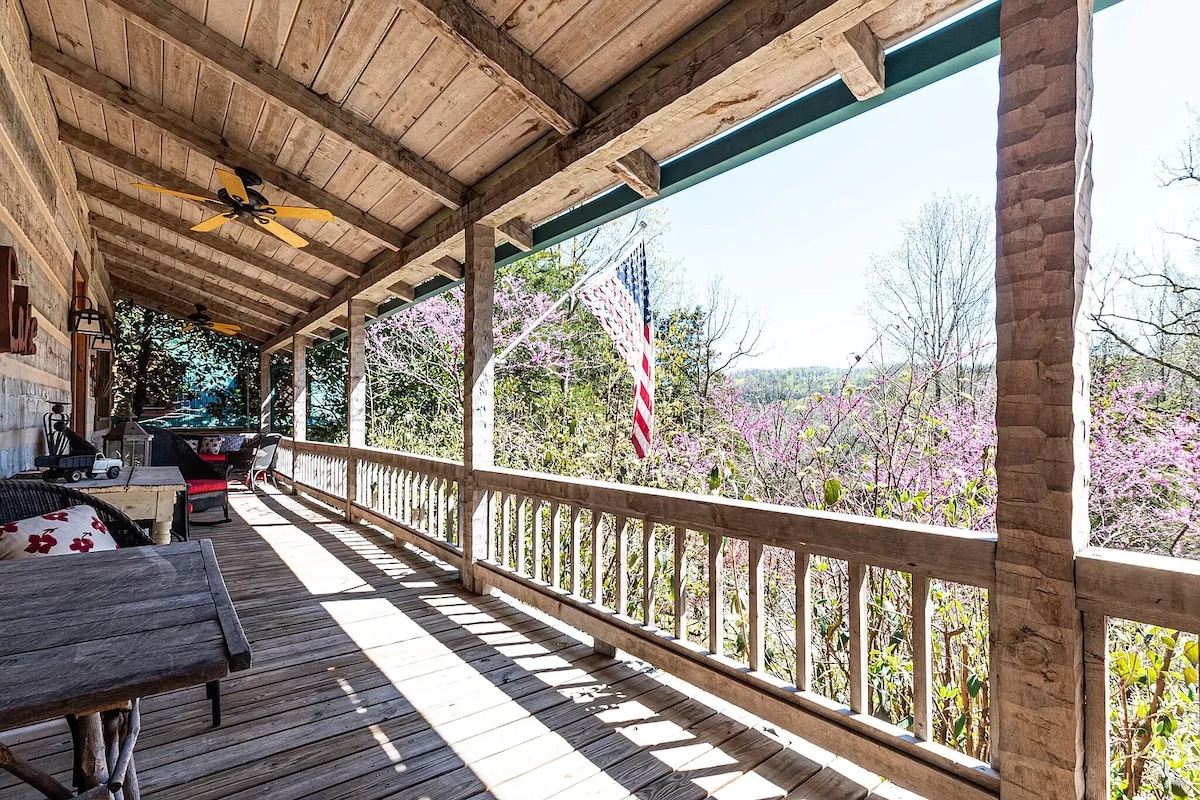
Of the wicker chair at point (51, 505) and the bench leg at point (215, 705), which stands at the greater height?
the wicker chair at point (51, 505)

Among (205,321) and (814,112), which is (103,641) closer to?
(814,112)

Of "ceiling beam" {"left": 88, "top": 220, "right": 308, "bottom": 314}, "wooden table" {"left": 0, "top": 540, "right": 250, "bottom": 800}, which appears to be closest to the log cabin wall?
"ceiling beam" {"left": 88, "top": 220, "right": 308, "bottom": 314}

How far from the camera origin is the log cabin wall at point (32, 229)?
9.30ft

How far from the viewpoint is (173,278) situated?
7.89 meters

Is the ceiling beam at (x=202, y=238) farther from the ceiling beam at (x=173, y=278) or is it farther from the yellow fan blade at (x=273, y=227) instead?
the ceiling beam at (x=173, y=278)

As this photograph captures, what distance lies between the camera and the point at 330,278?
245 inches

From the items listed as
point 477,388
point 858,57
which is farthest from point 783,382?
point 858,57

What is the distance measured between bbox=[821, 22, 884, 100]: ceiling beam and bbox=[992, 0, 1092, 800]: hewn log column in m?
0.42

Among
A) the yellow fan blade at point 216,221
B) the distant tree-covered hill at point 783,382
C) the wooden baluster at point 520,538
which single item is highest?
the yellow fan blade at point 216,221

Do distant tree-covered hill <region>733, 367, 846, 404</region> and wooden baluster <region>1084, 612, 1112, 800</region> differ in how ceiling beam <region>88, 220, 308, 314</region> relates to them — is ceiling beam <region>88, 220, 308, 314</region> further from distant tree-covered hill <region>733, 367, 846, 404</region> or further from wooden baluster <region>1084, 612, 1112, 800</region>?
wooden baluster <region>1084, 612, 1112, 800</region>

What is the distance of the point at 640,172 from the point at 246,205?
2825mm

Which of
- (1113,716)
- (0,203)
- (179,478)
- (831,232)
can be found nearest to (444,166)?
(0,203)

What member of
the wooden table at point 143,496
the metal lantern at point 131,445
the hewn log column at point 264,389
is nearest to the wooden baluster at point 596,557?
the wooden table at point 143,496

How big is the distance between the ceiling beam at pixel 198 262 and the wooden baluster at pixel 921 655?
7326 millimetres
